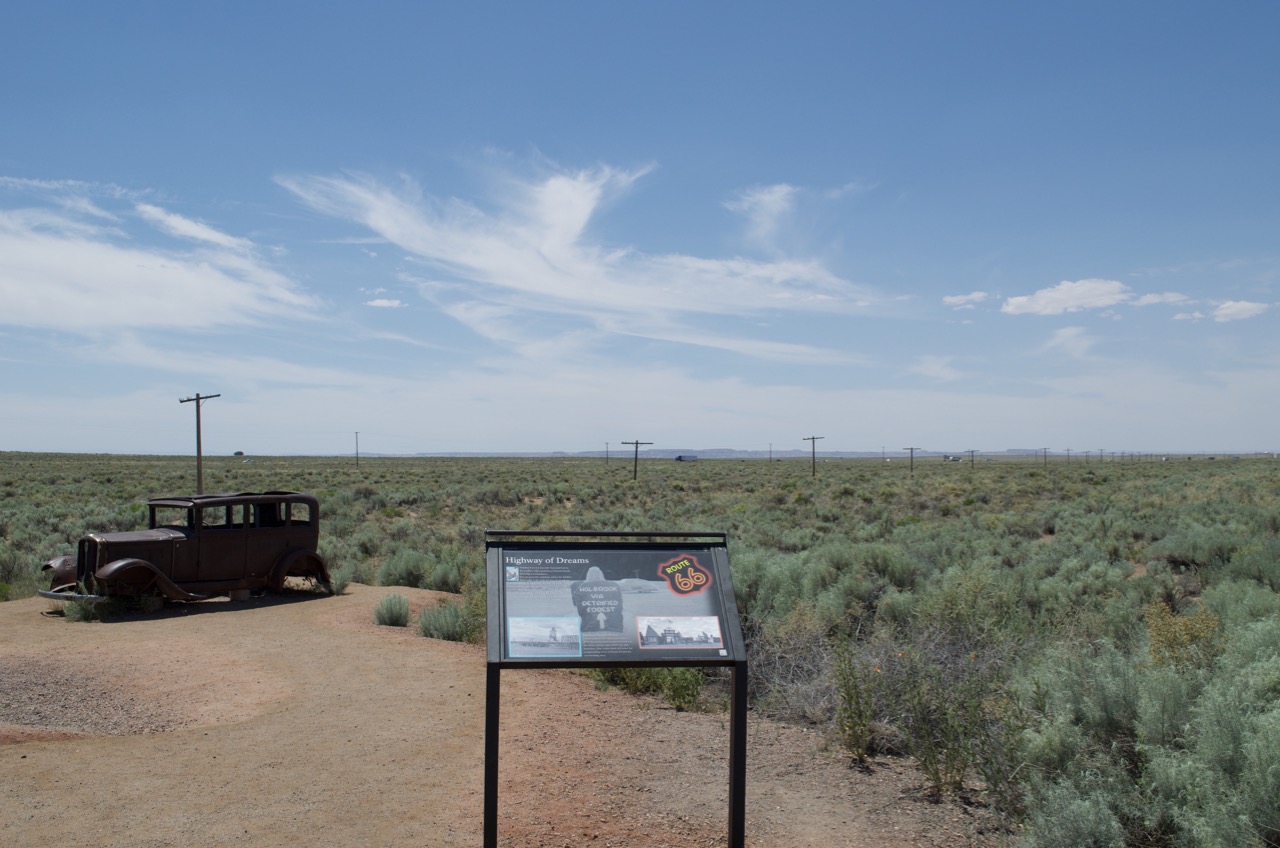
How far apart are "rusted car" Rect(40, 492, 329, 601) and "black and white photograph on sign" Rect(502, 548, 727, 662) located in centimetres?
907

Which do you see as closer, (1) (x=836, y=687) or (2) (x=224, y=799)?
(2) (x=224, y=799)

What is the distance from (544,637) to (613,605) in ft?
1.45

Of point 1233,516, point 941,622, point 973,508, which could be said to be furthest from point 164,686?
point 973,508

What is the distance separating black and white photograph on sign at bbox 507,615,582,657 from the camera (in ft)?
16.0

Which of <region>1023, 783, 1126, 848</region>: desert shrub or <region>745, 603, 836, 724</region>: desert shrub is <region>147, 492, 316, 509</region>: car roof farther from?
<region>1023, 783, 1126, 848</region>: desert shrub

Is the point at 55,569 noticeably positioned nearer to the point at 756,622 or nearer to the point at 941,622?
the point at 756,622

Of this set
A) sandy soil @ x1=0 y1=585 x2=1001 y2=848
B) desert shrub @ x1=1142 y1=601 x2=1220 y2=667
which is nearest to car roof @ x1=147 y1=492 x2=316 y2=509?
sandy soil @ x1=0 y1=585 x2=1001 y2=848

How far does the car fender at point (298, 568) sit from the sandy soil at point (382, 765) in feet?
12.6

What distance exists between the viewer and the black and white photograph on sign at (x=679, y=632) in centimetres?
510

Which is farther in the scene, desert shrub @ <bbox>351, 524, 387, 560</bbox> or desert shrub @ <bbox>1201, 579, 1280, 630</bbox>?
desert shrub @ <bbox>351, 524, 387, 560</bbox>

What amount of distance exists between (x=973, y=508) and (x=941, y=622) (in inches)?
948

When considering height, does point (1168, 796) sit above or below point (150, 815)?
above

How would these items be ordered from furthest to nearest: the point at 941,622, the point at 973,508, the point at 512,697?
the point at 973,508
the point at 941,622
the point at 512,697

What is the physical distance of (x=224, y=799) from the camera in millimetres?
5902
